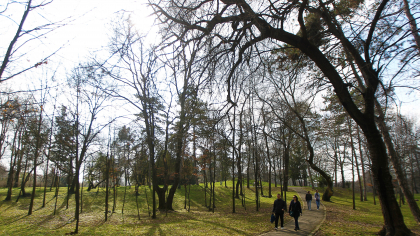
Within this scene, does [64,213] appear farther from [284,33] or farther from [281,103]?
[284,33]

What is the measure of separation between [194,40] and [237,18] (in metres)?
0.96

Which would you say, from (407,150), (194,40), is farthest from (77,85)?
(407,150)

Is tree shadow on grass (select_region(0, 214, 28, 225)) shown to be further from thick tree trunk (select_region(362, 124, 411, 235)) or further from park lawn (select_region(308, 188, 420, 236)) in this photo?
thick tree trunk (select_region(362, 124, 411, 235))

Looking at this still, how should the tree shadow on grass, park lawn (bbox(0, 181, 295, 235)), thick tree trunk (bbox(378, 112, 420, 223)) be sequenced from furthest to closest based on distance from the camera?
the tree shadow on grass, park lawn (bbox(0, 181, 295, 235)), thick tree trunk (bbox(378, 112, 420, 223))

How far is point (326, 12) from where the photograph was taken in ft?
17.5

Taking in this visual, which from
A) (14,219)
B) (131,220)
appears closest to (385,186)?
(131,220)

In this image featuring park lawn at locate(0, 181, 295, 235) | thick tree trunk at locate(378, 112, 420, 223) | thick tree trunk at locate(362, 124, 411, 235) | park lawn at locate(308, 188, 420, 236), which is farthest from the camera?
park lawn at locate(0, 181, 295, 235)

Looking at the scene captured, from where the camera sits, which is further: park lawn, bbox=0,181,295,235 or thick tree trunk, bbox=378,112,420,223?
park lawn, bbox=0,181,295,235

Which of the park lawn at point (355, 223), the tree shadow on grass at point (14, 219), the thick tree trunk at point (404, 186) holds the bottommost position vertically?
the tree shadow on grass at point (14, 219)

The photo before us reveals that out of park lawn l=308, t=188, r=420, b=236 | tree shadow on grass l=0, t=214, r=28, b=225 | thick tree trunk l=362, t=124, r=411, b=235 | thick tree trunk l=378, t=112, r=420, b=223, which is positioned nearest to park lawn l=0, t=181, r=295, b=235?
tree shadow on grass l=0, t=214, r=28, b=225

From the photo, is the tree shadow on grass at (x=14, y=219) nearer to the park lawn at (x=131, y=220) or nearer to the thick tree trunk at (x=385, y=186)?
the park lawn at (x=131, y=220)

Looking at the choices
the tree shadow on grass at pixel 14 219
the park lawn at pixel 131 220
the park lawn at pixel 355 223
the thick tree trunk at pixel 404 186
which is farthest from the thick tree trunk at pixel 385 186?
the tree shadow on grass at pixel 14 219

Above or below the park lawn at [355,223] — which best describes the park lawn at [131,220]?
below

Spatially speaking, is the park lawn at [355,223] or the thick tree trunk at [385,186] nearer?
the thick tree trunk at [385,186]
